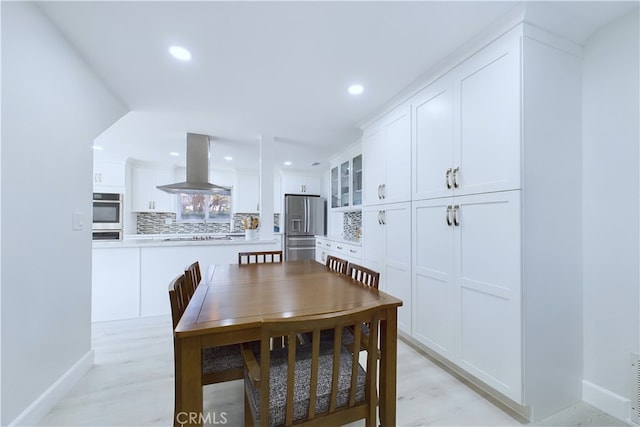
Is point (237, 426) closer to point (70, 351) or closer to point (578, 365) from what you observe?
point (70, 351)

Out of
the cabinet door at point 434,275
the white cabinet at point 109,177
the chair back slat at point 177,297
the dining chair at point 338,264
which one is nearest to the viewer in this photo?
the chair back slat at point 177,297

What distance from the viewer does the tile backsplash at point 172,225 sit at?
5363mm

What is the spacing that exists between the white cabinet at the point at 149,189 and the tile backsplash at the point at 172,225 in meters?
0.28

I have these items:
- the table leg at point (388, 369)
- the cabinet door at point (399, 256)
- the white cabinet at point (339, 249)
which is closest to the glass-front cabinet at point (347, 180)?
the white cabinet at point (339, 249)

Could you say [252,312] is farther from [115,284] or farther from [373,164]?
[115,284]

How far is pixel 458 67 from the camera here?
1837mm

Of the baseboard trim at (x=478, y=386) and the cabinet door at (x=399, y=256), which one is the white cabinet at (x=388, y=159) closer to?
the cabinet door at (x=399, y=256)

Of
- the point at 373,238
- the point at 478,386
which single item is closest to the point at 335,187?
the point at 373,238

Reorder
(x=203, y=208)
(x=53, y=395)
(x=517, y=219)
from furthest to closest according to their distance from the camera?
1. (x=203, y=208)
2. (x=53, y=395)
3. (x=517, y=219)

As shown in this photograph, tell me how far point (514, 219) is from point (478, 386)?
1.15 meters

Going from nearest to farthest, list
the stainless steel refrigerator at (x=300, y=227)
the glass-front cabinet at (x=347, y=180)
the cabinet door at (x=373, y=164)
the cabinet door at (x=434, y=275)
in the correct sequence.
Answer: the cabinet door at (x=434, y=275) → the cabinet door at (x=373, y=164) → the glass-front cabinet at (x=347, y=180) → the stainless steel refrigerator at (x=300, y=227)

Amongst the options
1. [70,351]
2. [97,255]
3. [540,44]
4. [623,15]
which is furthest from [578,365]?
[97,255]

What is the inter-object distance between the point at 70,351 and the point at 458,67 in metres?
3.31

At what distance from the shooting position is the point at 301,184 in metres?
5.94
